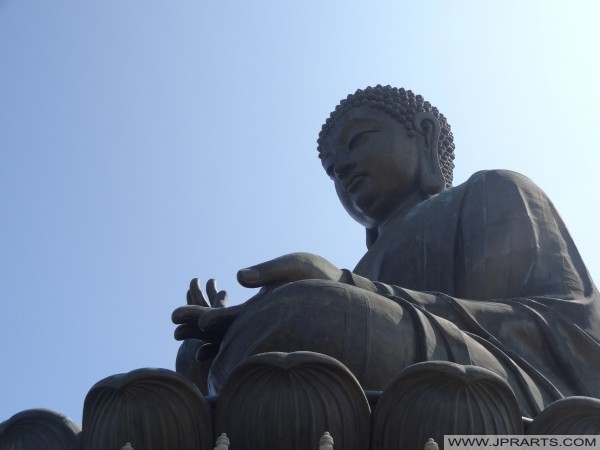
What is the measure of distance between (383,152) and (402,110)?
0.46m

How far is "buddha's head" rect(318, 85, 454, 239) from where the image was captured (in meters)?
10.1

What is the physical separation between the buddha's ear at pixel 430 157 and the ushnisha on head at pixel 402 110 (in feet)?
0.12

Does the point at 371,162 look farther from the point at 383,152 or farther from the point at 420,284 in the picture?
the point at 420,284

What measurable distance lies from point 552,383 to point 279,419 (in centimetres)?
204

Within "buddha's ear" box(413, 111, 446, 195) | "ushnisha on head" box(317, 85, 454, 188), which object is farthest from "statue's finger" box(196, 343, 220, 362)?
"ushnisha on head" box(317, 85, 454, 188)

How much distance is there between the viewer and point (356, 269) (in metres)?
9.58

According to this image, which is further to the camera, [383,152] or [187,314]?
[383,152]

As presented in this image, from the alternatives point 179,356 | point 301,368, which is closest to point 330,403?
point 301,368

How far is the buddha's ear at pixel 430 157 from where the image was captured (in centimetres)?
1008

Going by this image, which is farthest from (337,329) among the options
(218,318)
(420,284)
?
(420,284)

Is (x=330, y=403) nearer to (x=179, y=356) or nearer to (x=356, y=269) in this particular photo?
(x=179, y=356)

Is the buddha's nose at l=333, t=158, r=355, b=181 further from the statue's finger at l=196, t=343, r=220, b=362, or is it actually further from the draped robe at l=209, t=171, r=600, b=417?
the statue's finger at l=196, t=343, r=220, b=362

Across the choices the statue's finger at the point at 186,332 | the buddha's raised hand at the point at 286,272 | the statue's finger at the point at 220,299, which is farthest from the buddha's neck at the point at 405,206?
the statue's finger at the point at 186,332

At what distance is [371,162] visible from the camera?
10047 millimetres
